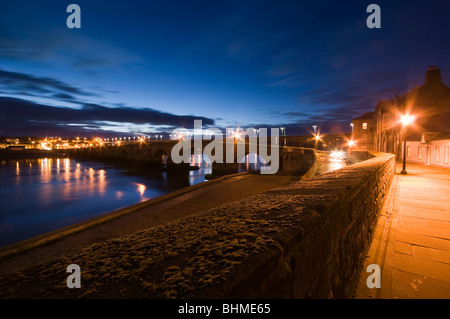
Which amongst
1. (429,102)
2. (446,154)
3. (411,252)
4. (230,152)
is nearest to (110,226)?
(411,252)

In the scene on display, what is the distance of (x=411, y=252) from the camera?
360cm

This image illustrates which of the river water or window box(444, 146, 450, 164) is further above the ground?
window box(444, 146, 450, 164)

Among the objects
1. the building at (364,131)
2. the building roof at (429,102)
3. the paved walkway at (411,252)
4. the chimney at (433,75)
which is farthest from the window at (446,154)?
the building at (364,131)

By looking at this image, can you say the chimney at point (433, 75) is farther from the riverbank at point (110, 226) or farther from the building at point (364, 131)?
the riverbank at point (110, 226)

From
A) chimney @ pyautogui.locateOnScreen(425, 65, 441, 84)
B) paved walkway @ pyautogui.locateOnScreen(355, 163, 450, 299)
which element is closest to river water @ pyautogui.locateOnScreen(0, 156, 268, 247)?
paved walkway @ pyautogui.locateOnScreen(355, 163, 450, 299)

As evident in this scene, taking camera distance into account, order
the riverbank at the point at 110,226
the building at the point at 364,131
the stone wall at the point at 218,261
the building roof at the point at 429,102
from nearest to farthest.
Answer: the stone wall at the point at 218,261 < the riverbank at the point at 110,226 < the building roof at the point at 429,102 < the building at the point at 364,131

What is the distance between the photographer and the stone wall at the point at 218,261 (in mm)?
972

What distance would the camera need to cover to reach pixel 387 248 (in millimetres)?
3723

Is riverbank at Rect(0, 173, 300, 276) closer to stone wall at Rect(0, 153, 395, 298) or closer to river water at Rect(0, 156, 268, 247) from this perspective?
stone wall at Rect(0, 153, 395, 298)

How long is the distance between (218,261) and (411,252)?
3993 mm

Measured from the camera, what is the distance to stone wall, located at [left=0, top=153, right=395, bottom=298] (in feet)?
3.19

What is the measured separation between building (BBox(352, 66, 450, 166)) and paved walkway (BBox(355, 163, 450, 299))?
14507 millimetres

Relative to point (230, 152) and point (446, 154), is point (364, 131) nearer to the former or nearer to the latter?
point (230, 152)

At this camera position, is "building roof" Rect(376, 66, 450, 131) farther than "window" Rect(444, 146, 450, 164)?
Yes
